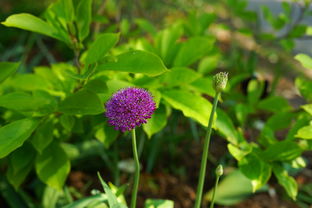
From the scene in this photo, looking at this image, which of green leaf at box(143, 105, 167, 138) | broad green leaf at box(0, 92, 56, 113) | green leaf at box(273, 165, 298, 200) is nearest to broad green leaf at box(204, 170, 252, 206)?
green leaf at box(273, 165, 298, 200)

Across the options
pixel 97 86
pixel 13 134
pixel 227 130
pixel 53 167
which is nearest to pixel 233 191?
pixel 227 130

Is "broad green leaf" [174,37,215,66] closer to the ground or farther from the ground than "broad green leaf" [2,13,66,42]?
closer to the ground

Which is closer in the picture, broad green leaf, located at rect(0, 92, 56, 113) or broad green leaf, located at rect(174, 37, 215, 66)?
broad green leaf, located at rect(0, 92, 56, 113)

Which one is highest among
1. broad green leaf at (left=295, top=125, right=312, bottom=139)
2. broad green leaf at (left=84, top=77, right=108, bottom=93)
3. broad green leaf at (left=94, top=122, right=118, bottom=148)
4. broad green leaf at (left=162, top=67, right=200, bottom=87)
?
broad green leaf at (left=84, top=77, right=108, bottom=93)

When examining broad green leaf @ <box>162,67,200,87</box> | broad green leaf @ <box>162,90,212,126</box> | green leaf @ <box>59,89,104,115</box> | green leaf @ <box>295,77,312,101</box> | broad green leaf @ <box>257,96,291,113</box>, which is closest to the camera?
green leaf @ <box>59,89,104,115</box>

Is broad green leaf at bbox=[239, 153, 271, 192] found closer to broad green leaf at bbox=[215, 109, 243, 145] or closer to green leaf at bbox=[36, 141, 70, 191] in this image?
broad green leaf at bbox=[215, 109, 243, 145]

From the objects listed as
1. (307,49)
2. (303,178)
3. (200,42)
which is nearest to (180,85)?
(200,42)
